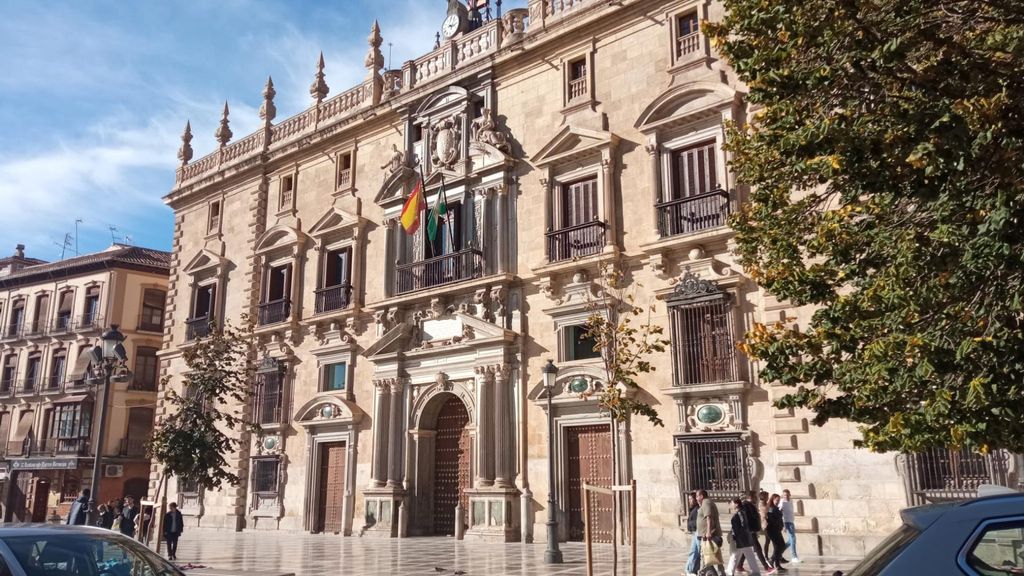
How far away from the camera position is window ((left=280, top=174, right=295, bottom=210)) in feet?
90.3

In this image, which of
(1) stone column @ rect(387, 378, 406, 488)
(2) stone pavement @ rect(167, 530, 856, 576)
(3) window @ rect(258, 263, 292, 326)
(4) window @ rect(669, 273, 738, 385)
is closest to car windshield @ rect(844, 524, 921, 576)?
(2) stone pavement @ rect(167, 530, 856, 576)

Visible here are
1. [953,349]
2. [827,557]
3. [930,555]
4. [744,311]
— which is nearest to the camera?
[930,555]

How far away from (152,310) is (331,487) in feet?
70.7

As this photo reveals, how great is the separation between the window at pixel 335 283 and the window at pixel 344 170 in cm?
208

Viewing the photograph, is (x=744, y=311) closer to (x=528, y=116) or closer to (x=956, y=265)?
(x=528, y=116)

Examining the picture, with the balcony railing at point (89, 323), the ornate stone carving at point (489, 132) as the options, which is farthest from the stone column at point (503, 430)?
the balcony railing at point (89, 323)

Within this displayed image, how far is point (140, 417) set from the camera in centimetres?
3872

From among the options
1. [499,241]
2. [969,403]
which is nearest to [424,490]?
[499,241]

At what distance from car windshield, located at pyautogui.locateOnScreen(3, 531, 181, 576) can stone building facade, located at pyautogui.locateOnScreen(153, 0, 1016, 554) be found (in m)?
12.2

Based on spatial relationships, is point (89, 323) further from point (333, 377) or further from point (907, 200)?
point (907, 200)

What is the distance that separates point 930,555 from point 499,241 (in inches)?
700

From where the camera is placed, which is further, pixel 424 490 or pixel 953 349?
Answer: pixel 424 490

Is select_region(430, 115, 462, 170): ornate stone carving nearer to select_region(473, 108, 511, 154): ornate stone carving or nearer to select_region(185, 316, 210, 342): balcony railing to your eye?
select_region(473, 108, 511, 154): ornate stone carving

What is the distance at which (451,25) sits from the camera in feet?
80.4
